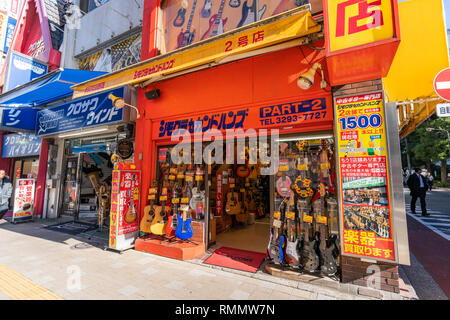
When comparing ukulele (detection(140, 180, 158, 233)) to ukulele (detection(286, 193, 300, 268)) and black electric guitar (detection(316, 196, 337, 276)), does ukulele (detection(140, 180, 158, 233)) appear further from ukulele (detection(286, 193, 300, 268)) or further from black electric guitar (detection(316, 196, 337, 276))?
black electric guitar (detection(316, 196, 337, 276))

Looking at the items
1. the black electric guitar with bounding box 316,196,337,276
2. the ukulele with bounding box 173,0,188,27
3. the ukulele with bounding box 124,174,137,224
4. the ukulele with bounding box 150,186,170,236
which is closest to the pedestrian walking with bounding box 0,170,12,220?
the ukulele with bounding box 124,174,137,224

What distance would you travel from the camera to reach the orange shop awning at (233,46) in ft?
9.57

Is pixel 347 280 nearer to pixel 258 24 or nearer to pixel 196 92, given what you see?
pixel 258 24

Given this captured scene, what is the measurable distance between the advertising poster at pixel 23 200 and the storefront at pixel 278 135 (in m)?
5.10

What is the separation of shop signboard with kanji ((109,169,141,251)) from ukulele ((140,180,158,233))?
28 cm

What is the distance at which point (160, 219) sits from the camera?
4.62 metres

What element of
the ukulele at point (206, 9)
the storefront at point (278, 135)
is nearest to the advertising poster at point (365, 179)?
the storefront at point (278, 135)

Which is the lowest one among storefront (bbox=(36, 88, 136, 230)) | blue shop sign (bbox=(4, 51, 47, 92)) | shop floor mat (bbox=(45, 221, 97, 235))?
shop floor mat (bbox=(45, 221, 97, 235))

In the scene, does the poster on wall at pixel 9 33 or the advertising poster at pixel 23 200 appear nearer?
the advertising poster at pixel 23 200

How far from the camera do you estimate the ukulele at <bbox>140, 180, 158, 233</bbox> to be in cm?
470

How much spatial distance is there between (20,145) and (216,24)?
1035cm

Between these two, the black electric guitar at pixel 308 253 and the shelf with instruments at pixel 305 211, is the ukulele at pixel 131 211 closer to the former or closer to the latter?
the shelf with instruments at pixel 305 211

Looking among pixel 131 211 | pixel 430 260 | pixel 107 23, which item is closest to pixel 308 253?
pixel 430 260

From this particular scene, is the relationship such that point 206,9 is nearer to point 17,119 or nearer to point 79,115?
point 79,115
